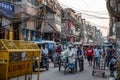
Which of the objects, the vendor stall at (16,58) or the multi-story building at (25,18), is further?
the multi-story building at (25,18)

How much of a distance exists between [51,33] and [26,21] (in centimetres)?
1297

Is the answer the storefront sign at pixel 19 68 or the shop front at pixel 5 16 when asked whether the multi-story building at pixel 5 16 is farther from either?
the storefront sign at pixel 19 68

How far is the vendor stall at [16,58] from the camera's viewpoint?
968cm

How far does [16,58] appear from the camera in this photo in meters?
10.7

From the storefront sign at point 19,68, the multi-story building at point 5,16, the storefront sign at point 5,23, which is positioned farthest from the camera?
the storefront sign at point 5,23

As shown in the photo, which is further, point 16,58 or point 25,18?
point 25,18

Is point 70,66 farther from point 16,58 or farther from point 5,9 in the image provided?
point 16,58

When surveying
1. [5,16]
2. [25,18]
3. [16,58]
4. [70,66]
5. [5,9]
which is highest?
[5,9]

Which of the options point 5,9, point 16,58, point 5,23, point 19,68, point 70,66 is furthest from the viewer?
point 5,23

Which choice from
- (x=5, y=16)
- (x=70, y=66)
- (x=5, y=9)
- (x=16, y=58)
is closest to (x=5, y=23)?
(x=5, y=16)

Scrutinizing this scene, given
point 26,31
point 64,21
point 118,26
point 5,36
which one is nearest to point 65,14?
point 64,21

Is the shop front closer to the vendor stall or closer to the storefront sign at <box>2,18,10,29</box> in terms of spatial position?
the storefront sign at <box>2,18,10,29</box>

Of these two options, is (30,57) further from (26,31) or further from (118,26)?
(26,31)

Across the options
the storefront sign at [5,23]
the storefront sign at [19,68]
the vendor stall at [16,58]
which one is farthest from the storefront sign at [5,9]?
the storefront sign at [19,68]
